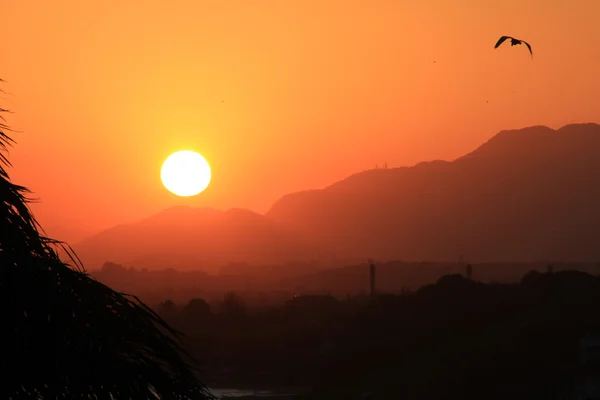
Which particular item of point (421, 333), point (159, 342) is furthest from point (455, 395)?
point (159, 342)

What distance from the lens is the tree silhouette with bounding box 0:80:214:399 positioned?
3488 mm

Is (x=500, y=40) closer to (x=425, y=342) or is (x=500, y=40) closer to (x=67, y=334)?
(x=67, y=334)

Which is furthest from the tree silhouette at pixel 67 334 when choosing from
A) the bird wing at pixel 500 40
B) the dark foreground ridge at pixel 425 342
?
the dark foreground ridge at pixel 425 342

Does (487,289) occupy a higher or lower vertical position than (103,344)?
lower

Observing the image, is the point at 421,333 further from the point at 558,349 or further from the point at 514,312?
the point at 558,349

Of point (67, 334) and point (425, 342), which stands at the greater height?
point (67, 334)

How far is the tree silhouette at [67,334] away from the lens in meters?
3.49

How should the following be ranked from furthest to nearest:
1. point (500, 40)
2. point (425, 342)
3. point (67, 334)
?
point (425, 342) → point (500, 40) → point (67, 334)

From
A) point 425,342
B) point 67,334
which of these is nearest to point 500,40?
point 67,334

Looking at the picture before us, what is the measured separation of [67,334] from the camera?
356 centimetres

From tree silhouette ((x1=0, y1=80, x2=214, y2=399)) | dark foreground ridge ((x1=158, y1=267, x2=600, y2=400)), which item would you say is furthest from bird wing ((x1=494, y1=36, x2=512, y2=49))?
dark foreground ridge ((x1=158, y1=267, x2=600, y2=400))

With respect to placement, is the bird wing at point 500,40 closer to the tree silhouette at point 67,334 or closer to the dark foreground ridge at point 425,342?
the tree silhouette at point 67,334

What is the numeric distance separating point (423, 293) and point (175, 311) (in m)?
30.1

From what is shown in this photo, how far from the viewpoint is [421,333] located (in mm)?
66000
